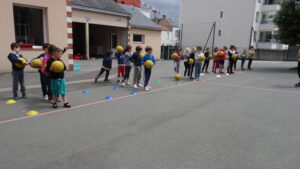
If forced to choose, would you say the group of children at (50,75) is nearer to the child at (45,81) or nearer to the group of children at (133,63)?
the child at (45,81)

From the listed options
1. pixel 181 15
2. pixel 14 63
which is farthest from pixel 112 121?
pixel 181 15

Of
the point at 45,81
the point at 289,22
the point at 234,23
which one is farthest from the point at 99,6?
the point at 234,23

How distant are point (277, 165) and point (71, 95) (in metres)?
6.30

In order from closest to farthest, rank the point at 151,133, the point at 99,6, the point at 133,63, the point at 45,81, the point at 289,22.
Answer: the point at 151,133 < the point at 45,81 < the point at 133,63 < the point at 289,22 < the point at 99,6

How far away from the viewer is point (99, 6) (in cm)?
1977

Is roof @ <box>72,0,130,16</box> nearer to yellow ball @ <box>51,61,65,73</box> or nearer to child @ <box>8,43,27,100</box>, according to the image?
child @ <box>8,43,27,100</box>

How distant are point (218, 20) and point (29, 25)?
32.1 metres

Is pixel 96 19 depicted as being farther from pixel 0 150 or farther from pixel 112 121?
pixel 0 150

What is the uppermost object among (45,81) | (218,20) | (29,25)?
(218,20)

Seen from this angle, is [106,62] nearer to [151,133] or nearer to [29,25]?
[29,25]

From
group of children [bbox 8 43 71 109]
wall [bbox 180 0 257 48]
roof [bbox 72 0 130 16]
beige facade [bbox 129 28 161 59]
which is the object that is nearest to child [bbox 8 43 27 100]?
group of children [bbox 8 43 71 109]

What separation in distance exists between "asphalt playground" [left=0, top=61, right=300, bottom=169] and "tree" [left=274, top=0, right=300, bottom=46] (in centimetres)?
1075

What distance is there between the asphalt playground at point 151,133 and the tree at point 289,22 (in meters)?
10.7

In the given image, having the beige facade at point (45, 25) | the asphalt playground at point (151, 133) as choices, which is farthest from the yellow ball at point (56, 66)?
the beige facade at point (45, 25)
